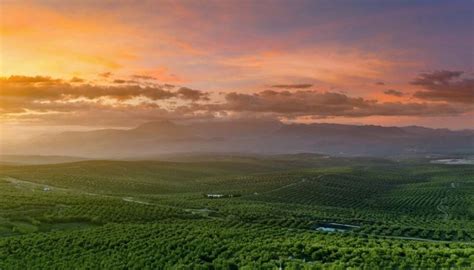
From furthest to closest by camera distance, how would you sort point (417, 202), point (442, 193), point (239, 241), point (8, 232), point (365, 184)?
point (365, 184), point (442, 193), point (417, 202), point (8, 232), point (239, 241)

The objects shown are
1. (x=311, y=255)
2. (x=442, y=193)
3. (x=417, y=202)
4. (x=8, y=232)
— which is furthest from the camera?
(x=442, y=193)

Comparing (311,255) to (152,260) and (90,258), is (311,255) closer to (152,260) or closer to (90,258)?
(152,260)

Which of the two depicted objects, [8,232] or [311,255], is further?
[8,232]

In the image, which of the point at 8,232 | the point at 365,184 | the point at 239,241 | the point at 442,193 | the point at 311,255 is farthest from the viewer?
the point at 365,184

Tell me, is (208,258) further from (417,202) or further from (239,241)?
(417,202)

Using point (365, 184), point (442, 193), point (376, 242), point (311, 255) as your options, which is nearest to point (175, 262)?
point (311, 255)

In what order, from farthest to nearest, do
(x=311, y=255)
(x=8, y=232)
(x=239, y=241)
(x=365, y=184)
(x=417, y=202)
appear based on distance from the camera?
(x=365, y=184) → (x=417, y=202) → (x=8, y=232) → (x=239, y=241) → (x=311, y=255)

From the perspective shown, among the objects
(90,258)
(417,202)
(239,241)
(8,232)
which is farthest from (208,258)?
(417,202)

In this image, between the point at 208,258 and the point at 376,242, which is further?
the point at 376,242

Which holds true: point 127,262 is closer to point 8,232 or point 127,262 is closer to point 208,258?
point 208,258
